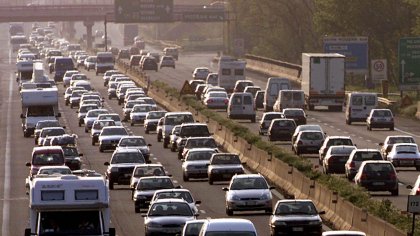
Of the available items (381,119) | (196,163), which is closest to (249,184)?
(196,163)

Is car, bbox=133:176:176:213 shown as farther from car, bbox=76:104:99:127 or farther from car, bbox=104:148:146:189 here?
car, bbox=76:104:99:127

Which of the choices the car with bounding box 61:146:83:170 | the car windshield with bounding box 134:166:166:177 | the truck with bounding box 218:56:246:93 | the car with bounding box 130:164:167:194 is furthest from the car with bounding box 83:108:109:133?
the car windshield with bounding box 134:166:166:177

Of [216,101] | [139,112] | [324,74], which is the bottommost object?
[216,101]

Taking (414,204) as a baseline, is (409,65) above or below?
below

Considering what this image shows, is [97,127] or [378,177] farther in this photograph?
[97,127]

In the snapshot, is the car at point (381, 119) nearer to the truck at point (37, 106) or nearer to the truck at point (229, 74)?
the truck at point (37, 106)

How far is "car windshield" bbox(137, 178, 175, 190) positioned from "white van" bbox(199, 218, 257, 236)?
55.5 ft

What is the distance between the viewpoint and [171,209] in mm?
41531

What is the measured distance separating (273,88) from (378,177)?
155 feet

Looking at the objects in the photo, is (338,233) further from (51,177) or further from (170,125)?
(170,125)

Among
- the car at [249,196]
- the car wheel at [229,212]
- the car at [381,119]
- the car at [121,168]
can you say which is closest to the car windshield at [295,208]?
the car at [249,196]

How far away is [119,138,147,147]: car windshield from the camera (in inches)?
2712

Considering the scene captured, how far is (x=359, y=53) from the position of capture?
12162 cm

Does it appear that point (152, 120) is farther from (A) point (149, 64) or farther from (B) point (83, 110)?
(A) point (149, 64)
